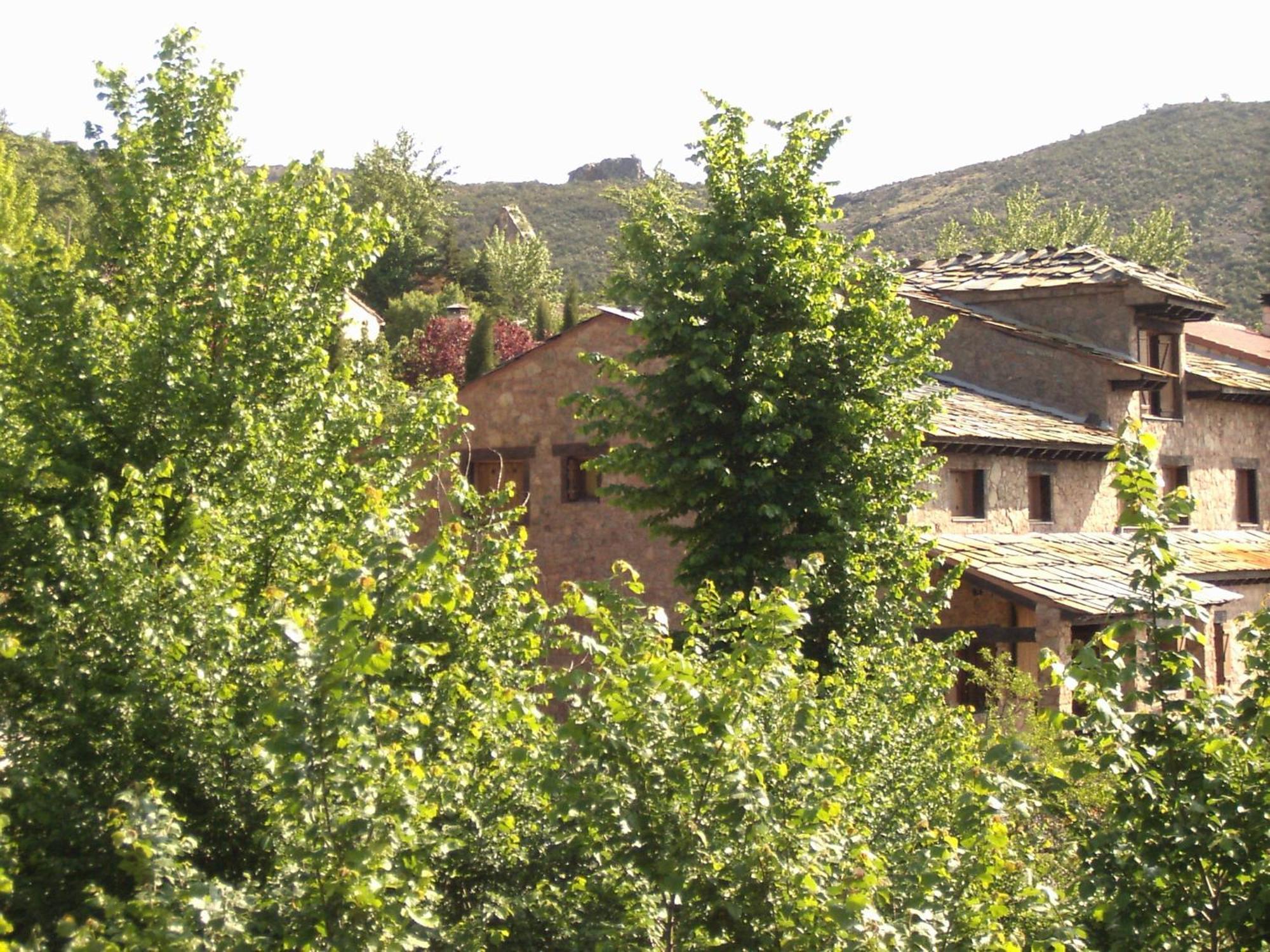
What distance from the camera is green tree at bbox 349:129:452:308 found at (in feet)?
176

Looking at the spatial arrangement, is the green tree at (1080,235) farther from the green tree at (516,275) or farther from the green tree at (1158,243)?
the green tree at (516,275)

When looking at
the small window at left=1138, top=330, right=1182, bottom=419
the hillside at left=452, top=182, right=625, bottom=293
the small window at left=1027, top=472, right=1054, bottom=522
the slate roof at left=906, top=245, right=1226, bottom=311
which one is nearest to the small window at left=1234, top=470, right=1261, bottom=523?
the small window at left=1138, top=330, right=1182, bottom=419

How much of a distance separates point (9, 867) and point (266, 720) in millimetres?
1348

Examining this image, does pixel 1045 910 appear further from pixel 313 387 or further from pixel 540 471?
pixel 540 471

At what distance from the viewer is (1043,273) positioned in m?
26.7

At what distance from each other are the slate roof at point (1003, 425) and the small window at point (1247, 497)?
6.34 m

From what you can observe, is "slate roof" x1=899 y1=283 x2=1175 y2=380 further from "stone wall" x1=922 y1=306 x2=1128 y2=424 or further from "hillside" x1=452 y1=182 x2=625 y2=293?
"hillside" x1=452 y1=182 x2=625 y2=293

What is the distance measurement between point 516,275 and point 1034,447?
38.8 meters

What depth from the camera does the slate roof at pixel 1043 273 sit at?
Answer: 2522 centimetres

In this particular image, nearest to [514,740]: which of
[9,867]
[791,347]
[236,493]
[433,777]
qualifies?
[433,777]

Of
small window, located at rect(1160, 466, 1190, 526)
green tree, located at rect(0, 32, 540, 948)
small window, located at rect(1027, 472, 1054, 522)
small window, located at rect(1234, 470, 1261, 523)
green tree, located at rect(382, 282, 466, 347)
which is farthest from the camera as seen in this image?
green tree, located at rect(382, 282, 466, 347)

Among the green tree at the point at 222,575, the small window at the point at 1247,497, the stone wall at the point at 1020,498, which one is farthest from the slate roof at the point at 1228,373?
the green tree at the point at 222,575

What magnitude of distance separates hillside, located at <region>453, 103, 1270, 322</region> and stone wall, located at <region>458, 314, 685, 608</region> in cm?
4663

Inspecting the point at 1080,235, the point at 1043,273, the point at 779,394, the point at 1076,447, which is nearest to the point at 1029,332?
the point at 1043,273
